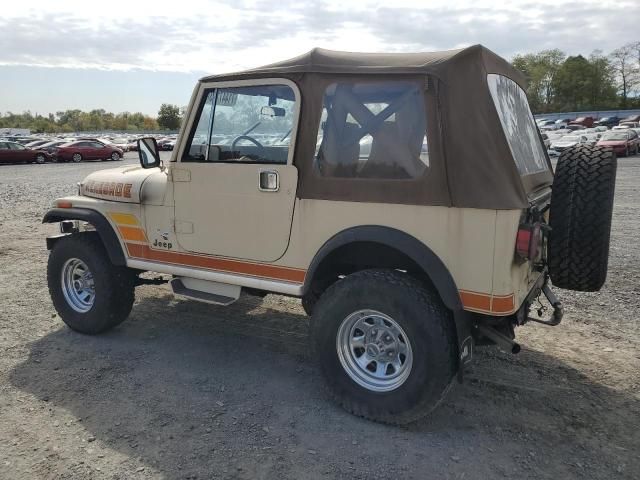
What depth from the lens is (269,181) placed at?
367cm

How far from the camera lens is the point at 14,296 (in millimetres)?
5961

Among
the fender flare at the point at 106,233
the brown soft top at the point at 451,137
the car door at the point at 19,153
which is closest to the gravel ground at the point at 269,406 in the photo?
the fender flare at the point at 106,233

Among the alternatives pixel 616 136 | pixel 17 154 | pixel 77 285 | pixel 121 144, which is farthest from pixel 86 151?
pixel 77 285

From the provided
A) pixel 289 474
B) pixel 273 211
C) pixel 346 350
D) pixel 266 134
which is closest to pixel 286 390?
pixel 346 350

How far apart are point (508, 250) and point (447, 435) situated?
4.03 feet

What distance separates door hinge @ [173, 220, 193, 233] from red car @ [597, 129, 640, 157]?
2848 cm

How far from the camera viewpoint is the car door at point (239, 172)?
3.66 metres

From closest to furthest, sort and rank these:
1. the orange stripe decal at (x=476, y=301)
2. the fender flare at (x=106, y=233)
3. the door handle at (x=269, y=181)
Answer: the orange stripe decal at (x=476, y=301) < the door handle at (x=269, y=181) < the fender flare at (x=106, y=233)

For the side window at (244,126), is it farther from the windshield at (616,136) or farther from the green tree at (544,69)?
the green tree at (544,69)

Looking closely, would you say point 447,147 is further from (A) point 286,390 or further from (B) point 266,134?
(A) point 286,390

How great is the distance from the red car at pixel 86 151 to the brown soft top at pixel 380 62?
32549 mm

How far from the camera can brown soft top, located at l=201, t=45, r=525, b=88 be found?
3.15 meters

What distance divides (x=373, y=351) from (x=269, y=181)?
4.39 ft

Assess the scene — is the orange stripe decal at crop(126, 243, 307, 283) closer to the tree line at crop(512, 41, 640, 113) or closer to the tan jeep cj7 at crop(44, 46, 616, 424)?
the tan jeep cj7 at crop(44, 46, 616, 424)
